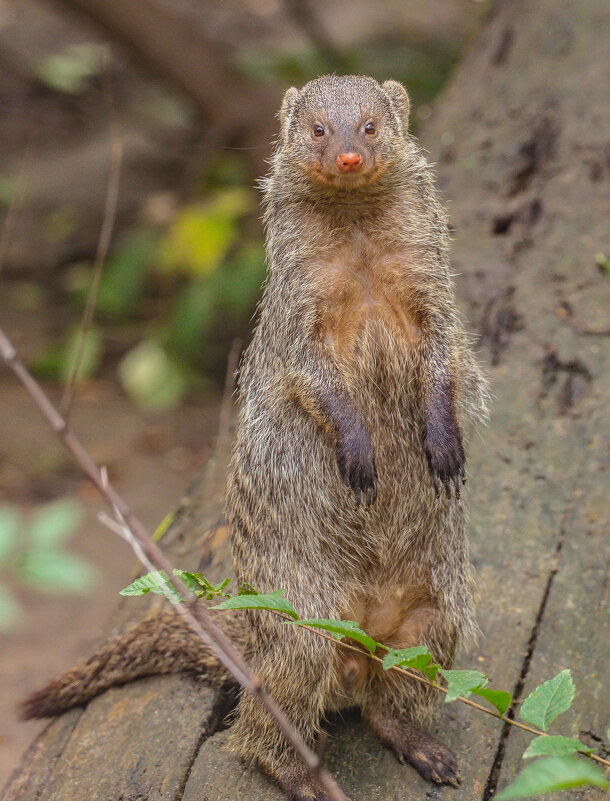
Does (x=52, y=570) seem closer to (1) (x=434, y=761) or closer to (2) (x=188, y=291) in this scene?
(1) (x=434, y=761)

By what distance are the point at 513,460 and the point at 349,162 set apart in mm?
1660

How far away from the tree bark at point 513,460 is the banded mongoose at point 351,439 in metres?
0.14

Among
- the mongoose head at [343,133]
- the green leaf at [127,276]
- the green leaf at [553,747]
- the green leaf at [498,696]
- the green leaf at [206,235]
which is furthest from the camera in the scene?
the green leaf at [127,276]

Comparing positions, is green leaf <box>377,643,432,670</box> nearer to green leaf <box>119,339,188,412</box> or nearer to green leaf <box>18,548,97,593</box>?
green leaf <box>18,548,97,593</box>

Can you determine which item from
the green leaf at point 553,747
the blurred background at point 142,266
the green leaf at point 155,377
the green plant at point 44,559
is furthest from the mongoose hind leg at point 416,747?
the green leaf at point 155,377

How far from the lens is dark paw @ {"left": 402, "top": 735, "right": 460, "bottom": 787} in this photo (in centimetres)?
270

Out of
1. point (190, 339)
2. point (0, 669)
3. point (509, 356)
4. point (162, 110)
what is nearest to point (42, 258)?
point (162, 110)

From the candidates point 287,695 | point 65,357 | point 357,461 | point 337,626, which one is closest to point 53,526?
point 337,626

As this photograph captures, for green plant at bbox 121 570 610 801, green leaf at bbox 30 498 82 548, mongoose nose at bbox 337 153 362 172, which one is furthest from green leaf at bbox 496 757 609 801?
mongoose nose at bbox 337 153 362 172

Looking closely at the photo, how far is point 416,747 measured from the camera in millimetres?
2773

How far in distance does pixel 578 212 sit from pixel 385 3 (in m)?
8.41

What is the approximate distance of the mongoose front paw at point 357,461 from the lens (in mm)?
2791

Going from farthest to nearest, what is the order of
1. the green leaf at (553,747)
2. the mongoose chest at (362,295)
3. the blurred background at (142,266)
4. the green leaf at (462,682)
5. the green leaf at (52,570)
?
1. the blurred background at (142,266)
2. the mongoose chest at (362,295)
3. the green leaf at (462,682)
4. the green leaf at (553,747)
5. the green leaf at (52,570)

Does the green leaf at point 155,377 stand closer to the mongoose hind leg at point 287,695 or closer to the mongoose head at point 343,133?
the mongoose head at point 343,133
